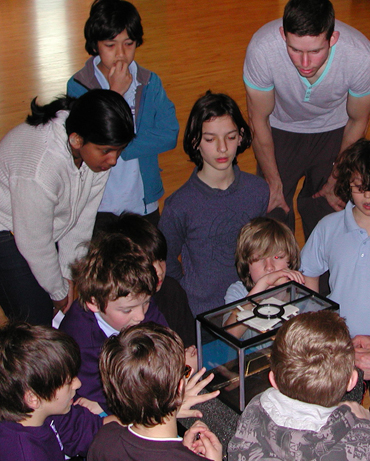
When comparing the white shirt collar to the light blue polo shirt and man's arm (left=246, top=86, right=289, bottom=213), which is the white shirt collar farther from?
man's arm (left=246, top=86, right=289, bottom=213)

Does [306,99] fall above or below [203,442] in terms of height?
above

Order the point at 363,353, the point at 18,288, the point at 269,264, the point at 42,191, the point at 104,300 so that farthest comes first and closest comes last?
the point at 18,288 < the point at 269,264 < the point at 42,191 < the point at 363,353 < the point at 104,300

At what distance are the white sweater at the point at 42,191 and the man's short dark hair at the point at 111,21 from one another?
1.86ft

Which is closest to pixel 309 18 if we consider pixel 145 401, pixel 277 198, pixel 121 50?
pixel 121 50

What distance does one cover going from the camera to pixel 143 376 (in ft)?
4.05

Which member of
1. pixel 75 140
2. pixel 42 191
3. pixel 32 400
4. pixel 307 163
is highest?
pixel 75 140

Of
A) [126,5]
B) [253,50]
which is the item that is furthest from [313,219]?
[126,5]

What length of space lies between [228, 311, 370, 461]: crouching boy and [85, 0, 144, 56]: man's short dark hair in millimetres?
1598

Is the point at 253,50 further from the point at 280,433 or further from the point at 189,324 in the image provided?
the point at 280,433

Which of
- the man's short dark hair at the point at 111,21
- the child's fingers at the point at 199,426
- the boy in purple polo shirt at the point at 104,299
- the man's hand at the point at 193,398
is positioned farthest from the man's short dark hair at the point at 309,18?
the child's fingers at the point at 199,426

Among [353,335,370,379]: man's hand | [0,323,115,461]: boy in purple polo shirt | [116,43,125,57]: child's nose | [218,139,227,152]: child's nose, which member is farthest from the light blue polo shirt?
[116,43,125,57]: child's nose

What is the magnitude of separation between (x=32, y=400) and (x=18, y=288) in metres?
0.79

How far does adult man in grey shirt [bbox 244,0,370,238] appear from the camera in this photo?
2.19 m

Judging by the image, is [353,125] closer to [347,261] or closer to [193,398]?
[347,261]
